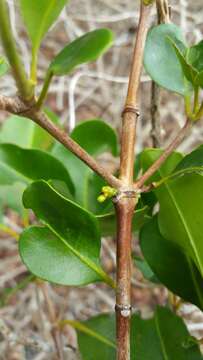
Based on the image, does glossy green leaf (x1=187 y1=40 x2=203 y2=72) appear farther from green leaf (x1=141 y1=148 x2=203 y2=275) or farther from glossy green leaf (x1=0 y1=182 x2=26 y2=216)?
glossy green leaf (x1=0 y1=182 x2=26 y2=216)

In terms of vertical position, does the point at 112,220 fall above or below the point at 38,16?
below

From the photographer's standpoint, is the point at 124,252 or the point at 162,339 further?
the point at 162,339

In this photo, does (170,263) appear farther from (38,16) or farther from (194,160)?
(38,16)

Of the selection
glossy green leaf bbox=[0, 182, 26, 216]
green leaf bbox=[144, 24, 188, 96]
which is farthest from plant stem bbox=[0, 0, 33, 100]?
glossy green leaf bbox=[0, 182, 26, 216]

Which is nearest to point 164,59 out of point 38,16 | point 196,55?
point 196,55

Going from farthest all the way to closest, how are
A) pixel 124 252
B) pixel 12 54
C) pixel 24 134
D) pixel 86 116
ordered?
pixel 86 116 < pixel 24 134 < pixel 124 252 < pixel 12 54

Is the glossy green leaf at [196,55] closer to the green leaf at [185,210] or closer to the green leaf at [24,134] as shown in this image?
the green leaf at [185,210]

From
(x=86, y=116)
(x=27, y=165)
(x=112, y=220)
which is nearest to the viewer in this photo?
(x=112, y=220)
